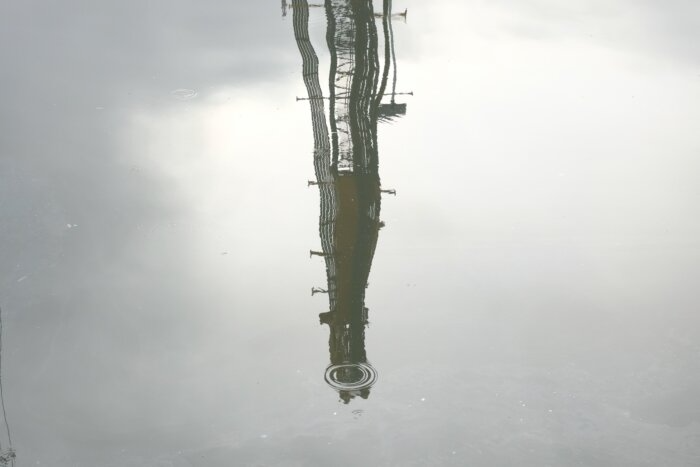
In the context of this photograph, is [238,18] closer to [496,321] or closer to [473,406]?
[496,321]

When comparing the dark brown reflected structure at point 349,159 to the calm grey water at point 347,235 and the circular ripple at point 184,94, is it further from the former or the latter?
the circular ripple at point 184,94

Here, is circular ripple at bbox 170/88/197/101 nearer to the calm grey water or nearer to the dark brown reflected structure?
the calm grey water

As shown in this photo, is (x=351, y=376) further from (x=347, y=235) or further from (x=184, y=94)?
(x=184, y=94)

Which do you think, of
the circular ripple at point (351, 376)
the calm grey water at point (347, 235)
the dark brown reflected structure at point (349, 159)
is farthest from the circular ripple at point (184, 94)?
the circular ripple at point (351, 376)

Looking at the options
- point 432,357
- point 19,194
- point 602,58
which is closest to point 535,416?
point 432,357

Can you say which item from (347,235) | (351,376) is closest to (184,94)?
(347,235)
